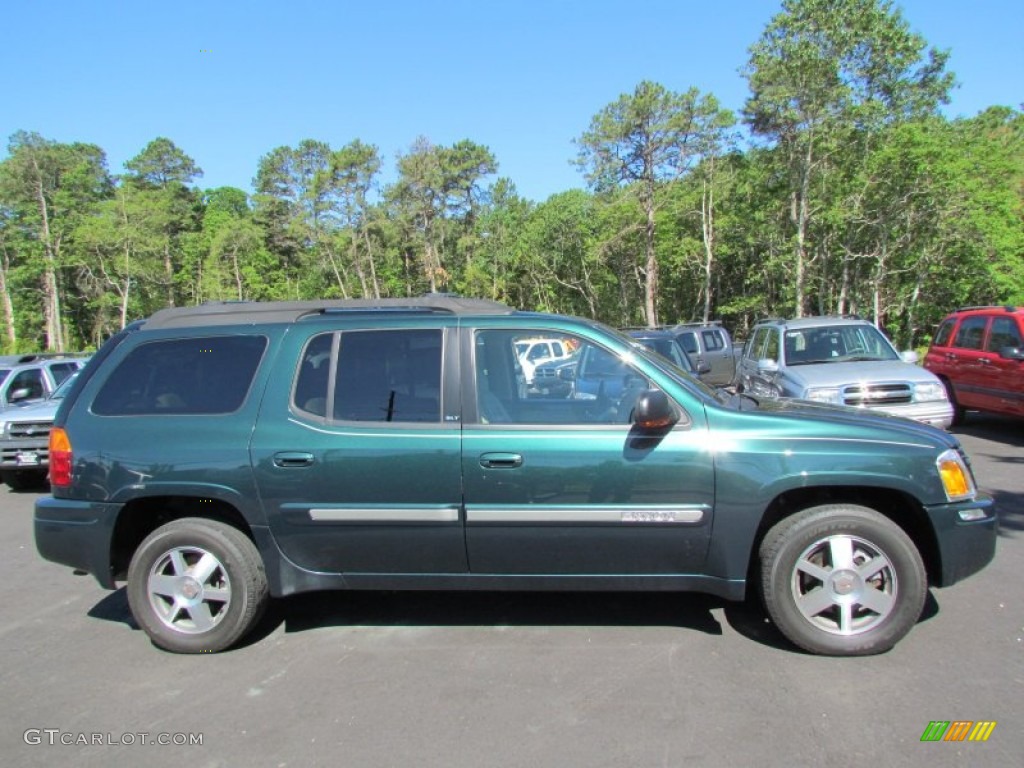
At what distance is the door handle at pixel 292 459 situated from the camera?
12.6ft

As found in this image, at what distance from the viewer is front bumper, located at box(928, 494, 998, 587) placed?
3.62 metres

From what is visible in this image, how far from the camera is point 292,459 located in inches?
151

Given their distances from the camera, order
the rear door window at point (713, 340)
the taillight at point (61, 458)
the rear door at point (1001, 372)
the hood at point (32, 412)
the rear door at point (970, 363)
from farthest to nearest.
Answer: the rear door window at point (713, 340), the rear door at point (970, 363), the rear door at point (1001, 372), the hood at point (32, 412), the taillight at point (61, 458)

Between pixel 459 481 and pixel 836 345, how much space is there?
7.71m

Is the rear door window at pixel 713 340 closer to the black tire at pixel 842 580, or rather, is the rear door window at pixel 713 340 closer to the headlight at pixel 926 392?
the headlight at pixel 926 392

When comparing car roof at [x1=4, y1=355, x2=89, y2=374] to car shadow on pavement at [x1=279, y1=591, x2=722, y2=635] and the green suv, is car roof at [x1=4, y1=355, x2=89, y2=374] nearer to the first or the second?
the green suv

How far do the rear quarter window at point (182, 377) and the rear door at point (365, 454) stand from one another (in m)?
0.23

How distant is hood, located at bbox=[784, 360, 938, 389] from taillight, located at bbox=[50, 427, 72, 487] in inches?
294

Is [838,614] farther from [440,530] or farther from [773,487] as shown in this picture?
[440,530]

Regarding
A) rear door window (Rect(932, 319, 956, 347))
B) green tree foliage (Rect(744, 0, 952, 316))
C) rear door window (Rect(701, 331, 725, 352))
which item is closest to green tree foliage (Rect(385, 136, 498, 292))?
green tree foliage (Rect(744, 0, 952, 316))

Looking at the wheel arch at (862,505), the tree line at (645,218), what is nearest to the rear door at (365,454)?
the wheel arch at (862,505)

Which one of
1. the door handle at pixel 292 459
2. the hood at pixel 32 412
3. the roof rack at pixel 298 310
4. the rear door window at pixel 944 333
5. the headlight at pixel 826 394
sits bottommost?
the hood at pixel 32 412

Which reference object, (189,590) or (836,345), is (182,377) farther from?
(836,345)

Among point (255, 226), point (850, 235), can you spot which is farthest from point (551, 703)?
point (255, 226)
